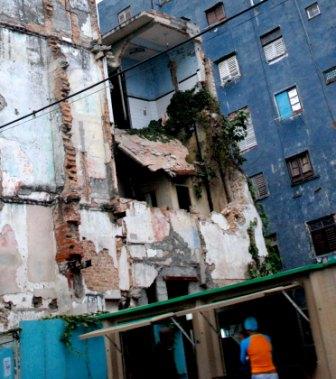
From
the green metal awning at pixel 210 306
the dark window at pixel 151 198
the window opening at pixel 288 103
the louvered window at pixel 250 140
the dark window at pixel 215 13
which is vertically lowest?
the green metal awning at pixel 210 306

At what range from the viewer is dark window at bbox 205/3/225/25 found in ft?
93.6

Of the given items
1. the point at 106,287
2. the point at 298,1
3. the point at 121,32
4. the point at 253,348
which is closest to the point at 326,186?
the point at 298,1

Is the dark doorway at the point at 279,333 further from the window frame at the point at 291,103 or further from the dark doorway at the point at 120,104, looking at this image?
the window frame at the point at 291,103

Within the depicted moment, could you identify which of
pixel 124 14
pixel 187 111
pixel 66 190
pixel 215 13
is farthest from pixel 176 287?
pixel 124 14

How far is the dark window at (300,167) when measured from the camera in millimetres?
24531

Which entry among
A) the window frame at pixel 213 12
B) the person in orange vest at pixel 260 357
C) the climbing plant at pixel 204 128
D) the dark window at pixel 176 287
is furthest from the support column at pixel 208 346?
the window frame at pixel 213 12

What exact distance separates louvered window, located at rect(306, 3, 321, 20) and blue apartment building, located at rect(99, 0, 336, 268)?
0.15 ft

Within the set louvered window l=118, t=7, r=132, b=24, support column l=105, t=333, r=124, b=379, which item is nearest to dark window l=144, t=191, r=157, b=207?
support column l=105, t=333, r=124, b=379

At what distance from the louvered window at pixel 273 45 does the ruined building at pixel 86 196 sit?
29.2ft

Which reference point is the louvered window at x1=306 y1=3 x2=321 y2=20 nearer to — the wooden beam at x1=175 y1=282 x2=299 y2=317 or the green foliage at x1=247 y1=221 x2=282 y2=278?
the green foliage at x1=247 y1=221 x2=282 y2=278

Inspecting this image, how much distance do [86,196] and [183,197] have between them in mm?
4113

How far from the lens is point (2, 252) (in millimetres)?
13180

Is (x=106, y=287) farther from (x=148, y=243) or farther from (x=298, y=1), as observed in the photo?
(x=298, y=1)

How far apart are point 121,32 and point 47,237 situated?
28.6 ft
